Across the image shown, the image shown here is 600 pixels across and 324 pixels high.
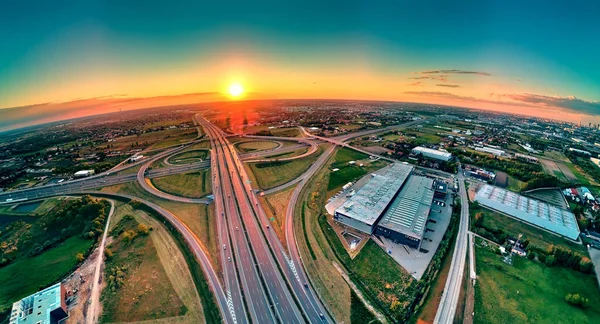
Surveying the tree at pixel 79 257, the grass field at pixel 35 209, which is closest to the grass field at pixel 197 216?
the grass field at pixel 35 209

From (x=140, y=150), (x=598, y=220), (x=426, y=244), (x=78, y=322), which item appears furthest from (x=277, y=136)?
(x=598, y=220)

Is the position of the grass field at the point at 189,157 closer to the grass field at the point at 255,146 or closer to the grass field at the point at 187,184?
the grass field at the point at 187,184

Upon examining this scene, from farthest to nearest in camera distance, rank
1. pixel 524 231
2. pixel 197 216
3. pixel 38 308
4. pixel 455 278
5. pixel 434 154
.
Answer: pixel 434 154, pixel 197 216, pixel 524 231, pixel 455 278, pixel 38 308

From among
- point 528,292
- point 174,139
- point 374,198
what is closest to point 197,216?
point 374,198

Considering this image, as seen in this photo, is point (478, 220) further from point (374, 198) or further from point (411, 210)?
point (374, 198)

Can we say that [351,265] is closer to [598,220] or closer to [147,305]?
[147,305]
